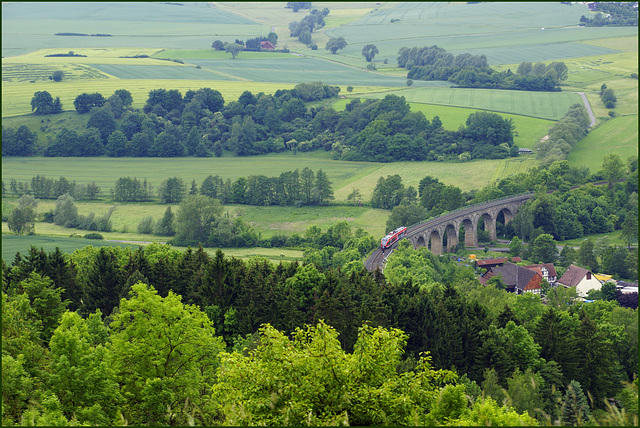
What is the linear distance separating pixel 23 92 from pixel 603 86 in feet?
518

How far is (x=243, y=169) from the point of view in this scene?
16012cm

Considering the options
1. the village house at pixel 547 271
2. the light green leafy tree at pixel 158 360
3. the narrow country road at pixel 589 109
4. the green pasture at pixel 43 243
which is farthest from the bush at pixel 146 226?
the narrow country road at pixel 589 109

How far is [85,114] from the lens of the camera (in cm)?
18488

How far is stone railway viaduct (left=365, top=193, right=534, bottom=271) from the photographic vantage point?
116m

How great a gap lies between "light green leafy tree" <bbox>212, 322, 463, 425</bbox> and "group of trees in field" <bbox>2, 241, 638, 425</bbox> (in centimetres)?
6

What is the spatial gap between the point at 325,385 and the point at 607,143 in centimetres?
15098

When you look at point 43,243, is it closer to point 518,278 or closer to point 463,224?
point 518,278

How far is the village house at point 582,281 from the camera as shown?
319ft

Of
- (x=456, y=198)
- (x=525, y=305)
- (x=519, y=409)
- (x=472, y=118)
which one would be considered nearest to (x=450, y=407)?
(x=519, y=409)

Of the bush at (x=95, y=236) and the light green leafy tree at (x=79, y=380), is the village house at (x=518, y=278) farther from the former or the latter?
the light green leafy tree at (x=79, y=380)

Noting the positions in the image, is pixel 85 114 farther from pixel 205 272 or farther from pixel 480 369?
pixel 480 369

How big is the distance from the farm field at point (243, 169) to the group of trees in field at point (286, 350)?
6476 centimetres

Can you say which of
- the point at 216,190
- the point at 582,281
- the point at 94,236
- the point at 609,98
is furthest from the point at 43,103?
the point at 609,98

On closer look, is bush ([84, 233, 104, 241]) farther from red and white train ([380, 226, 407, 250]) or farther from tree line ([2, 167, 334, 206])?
red and white train ([380, 226, 407, 250])
